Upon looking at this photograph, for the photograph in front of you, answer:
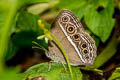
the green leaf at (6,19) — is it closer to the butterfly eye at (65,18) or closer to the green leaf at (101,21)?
the butterfly eye at (65,18)

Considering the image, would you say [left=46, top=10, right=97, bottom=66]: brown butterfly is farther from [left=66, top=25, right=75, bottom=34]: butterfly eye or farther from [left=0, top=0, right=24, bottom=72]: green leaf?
[left=0, top=0, right=24, bottom=72]: green leaf

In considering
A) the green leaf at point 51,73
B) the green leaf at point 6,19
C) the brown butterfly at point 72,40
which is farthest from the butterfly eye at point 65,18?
the green leaf at point 6,19

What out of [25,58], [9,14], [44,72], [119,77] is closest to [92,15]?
[119,77]

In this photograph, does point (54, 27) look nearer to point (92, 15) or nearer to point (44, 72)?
point (44, 72)

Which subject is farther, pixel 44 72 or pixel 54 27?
pixel 54 27

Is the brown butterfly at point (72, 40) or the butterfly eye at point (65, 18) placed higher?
the butterfly eye at point (65, 18)

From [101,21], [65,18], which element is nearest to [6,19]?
[65,18]
